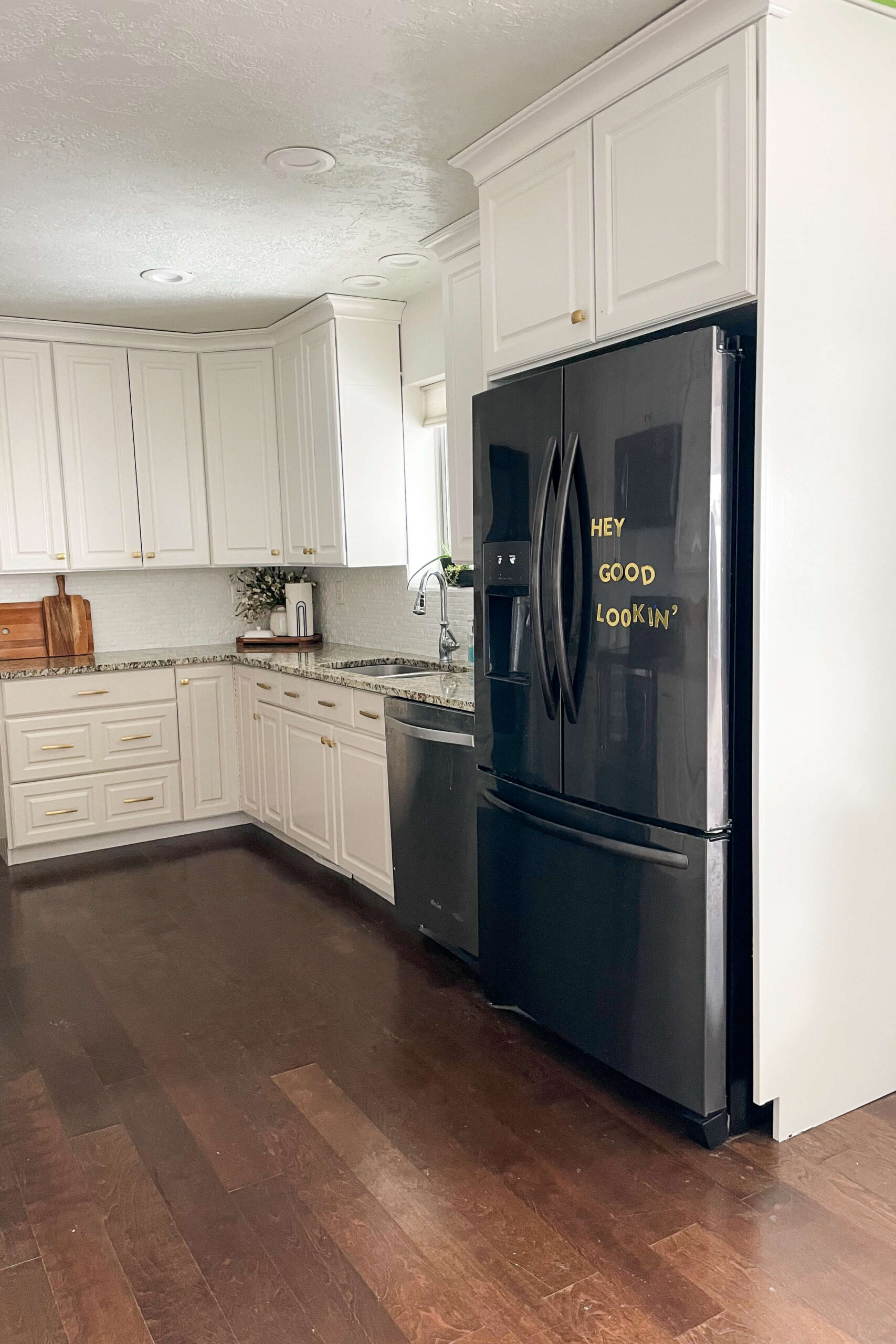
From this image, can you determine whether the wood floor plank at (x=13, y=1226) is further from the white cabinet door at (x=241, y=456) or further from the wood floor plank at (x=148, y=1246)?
the white cabinet door at (x=241, y=456)

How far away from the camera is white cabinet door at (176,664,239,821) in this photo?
495 centimetres

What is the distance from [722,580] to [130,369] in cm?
381

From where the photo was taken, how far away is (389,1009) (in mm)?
3021

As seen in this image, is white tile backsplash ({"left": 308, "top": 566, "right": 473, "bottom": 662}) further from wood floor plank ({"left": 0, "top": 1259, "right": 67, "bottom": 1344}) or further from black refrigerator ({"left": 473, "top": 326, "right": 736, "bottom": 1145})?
wood floor plank ({"left": 0, "top": 1259, "right": 67, "bottom": 1344})

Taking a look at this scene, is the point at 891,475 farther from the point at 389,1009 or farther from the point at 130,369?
the point at 130,369

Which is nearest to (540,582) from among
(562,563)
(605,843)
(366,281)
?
(562,563)

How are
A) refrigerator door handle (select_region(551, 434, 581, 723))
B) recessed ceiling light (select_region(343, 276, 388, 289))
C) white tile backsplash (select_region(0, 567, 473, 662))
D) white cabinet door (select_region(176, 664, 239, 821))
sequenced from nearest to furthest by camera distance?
refrigerator door handle (select_region(551, 434, 581, 723)), recessed ceiling light (select_region(343, 276, 388, 289)), white tile backsplash (select_region(0, 567, 473, 662)), white cabinet door (select_region(176, 664, 239, 821))

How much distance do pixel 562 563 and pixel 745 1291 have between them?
1.53 metres

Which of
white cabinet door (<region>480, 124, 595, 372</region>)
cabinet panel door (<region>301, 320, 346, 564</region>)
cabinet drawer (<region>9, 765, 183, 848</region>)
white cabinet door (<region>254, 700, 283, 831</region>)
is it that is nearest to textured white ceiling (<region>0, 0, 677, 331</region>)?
white cabinet door (<region>480, 124, 595, 372</region>)

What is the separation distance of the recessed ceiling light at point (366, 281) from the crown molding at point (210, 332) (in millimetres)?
175

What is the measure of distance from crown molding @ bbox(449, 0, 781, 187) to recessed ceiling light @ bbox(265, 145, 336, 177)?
1.24 ft

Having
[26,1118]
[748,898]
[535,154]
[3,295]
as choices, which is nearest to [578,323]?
[535,154]

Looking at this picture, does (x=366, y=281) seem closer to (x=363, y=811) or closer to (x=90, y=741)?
(x=363, y=811)

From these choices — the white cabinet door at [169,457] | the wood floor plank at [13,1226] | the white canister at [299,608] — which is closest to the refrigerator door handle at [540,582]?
the wood floor plank at [13,1226]
